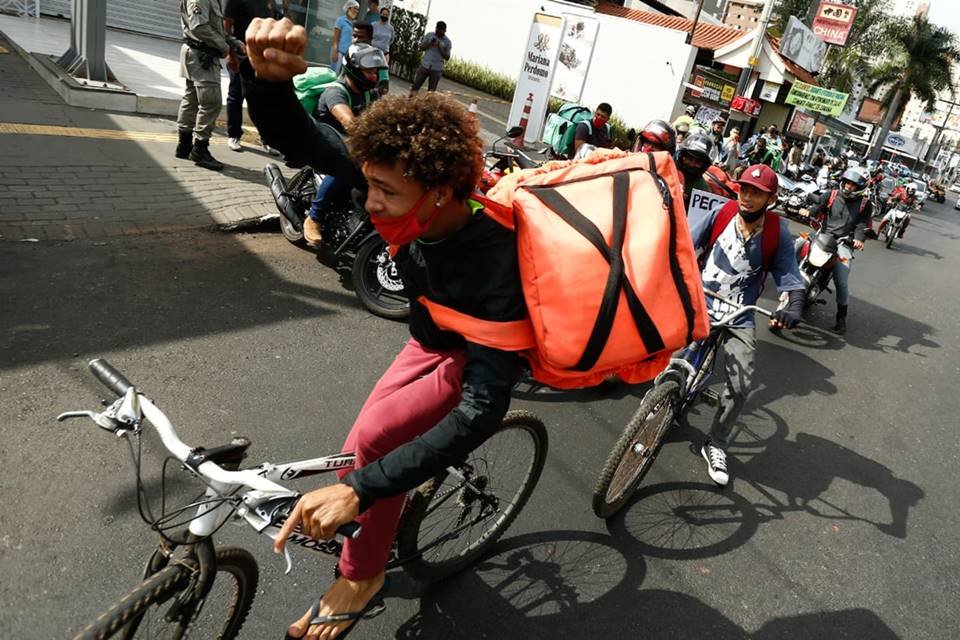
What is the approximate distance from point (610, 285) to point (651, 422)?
2.01 metres

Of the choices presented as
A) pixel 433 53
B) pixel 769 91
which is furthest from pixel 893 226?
pixel 769 91

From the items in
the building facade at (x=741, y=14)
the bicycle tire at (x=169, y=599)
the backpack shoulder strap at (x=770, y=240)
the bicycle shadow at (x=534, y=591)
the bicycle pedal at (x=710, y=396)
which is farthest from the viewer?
the building facade at (x=741, y=14)

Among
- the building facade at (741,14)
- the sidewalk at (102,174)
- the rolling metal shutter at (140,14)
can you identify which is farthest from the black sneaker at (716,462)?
the building facade at (741,14)

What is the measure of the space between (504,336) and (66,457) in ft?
7.97

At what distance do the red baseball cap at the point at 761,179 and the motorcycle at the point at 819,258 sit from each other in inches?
166

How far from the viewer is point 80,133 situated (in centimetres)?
677

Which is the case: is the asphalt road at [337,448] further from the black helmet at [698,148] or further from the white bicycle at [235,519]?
the black helmet at [698,148]

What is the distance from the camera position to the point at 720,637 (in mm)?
2906

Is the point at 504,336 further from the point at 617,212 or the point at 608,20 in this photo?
the point at 608,20

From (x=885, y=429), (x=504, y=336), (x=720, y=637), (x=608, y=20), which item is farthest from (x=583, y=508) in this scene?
(x=608, y=20)

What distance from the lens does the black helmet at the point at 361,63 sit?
5.26 metres

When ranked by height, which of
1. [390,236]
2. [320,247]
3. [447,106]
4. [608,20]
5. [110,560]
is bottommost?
[110,560]

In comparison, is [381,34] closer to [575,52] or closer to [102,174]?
[575,52]

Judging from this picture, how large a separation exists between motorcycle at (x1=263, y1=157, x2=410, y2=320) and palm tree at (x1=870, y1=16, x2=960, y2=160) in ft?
137
